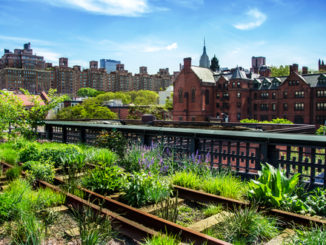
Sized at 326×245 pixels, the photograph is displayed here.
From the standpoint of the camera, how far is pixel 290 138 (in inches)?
212

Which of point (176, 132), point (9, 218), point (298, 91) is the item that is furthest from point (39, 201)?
point (298, 91)

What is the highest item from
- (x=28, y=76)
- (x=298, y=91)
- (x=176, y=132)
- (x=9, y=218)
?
(x=28, y=76)

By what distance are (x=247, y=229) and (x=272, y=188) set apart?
1256 mm

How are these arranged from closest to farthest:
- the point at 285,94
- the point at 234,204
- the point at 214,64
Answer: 1. the point at 234,204
2. the point at 285,94
3. the point at 214,64

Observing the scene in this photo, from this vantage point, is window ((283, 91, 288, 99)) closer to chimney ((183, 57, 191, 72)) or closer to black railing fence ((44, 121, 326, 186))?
chimney ((183, 57, 191, 72))

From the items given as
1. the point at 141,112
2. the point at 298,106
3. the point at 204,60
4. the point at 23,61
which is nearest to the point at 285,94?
the point at 298,106

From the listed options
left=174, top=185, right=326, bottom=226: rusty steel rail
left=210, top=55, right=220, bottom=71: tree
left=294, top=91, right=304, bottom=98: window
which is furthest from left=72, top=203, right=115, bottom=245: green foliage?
left=210, top=55, right=220, bottom=71: tree

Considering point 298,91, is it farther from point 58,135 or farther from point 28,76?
point 28,76

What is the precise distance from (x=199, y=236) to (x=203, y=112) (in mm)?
76079

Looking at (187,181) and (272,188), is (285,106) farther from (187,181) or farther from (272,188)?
(272,188)

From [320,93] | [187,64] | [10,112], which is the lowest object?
[10,112]

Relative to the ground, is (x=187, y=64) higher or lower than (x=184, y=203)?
higher

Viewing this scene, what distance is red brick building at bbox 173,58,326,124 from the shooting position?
221 feet

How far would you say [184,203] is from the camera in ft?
17.8
